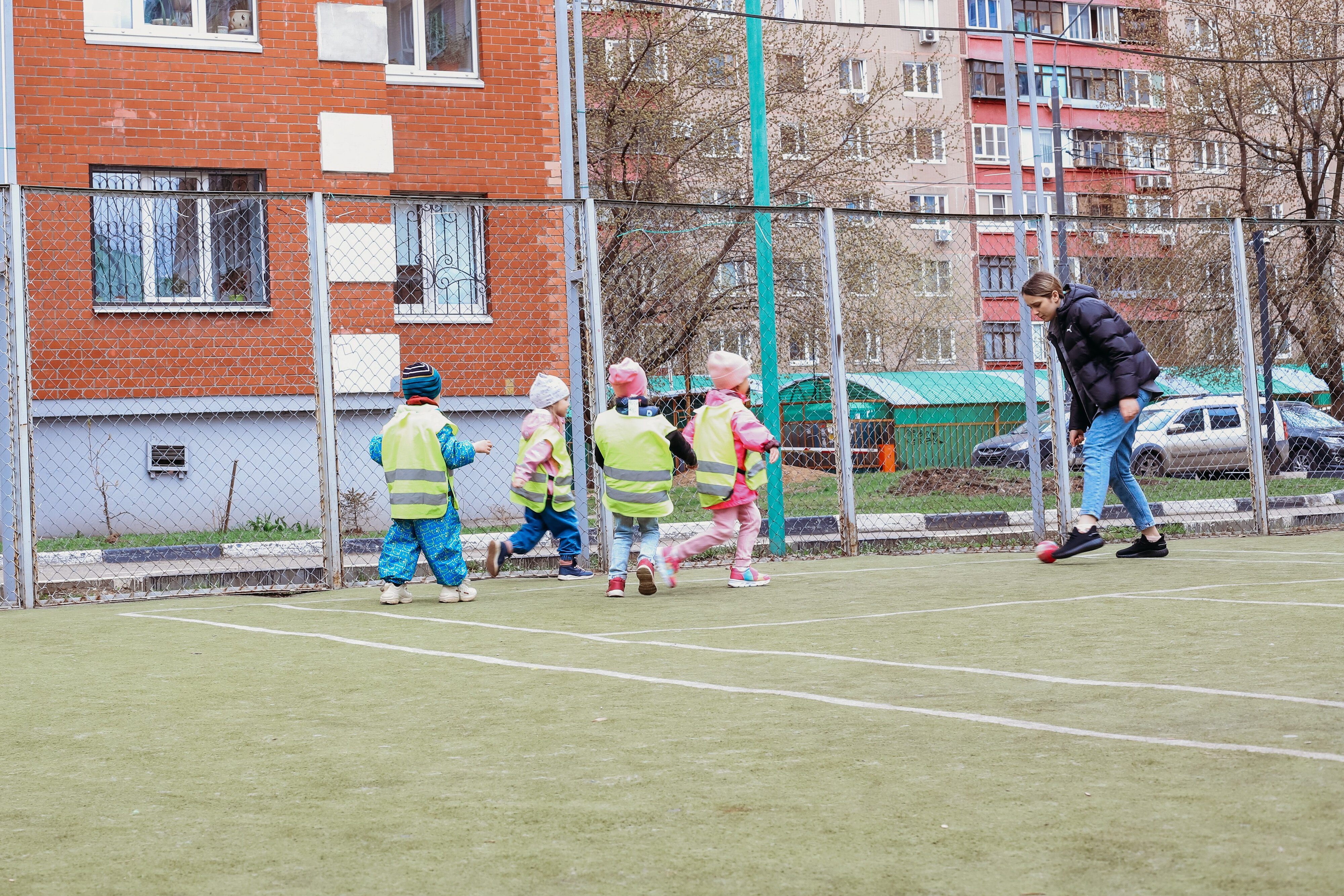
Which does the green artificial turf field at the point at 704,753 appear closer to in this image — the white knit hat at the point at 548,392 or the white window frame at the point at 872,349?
the white knit hat at the point at 548,392

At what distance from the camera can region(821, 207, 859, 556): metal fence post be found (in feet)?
36.9

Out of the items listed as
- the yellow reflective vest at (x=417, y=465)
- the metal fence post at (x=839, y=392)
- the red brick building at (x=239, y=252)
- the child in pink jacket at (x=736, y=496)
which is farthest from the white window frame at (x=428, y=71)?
the child in pink jacket at (x=736, y=496)

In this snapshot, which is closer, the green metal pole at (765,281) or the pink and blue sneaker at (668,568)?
the pink and blue sneaker at (668,568)

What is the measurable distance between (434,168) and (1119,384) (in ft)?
36.5

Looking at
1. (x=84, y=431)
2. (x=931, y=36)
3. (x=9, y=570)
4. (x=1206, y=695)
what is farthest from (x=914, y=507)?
(x=931, y=36)

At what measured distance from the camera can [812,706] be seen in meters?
4.91

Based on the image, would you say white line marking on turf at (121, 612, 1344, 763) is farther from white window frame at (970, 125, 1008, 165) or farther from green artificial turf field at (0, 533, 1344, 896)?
white window frame at (970, 125, 1008, 165)

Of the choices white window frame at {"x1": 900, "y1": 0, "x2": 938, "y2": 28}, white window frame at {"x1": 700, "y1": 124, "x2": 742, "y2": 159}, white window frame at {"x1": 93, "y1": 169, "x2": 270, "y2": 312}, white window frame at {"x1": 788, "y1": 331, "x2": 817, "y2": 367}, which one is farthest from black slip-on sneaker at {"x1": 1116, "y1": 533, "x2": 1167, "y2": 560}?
white window frame at {"x1": 900, "y1": 0, "x2": 938, "y2": 28}

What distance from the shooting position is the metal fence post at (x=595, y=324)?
10.5 metres

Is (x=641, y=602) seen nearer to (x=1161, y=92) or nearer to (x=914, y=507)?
(x=914, y=507)

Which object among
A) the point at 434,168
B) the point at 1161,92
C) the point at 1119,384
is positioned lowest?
the point at 1119,384

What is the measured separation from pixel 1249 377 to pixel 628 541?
5477 millimetres

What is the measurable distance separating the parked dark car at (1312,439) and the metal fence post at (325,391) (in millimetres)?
13727

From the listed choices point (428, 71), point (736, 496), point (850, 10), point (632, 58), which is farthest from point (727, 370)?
point (850, 10)
